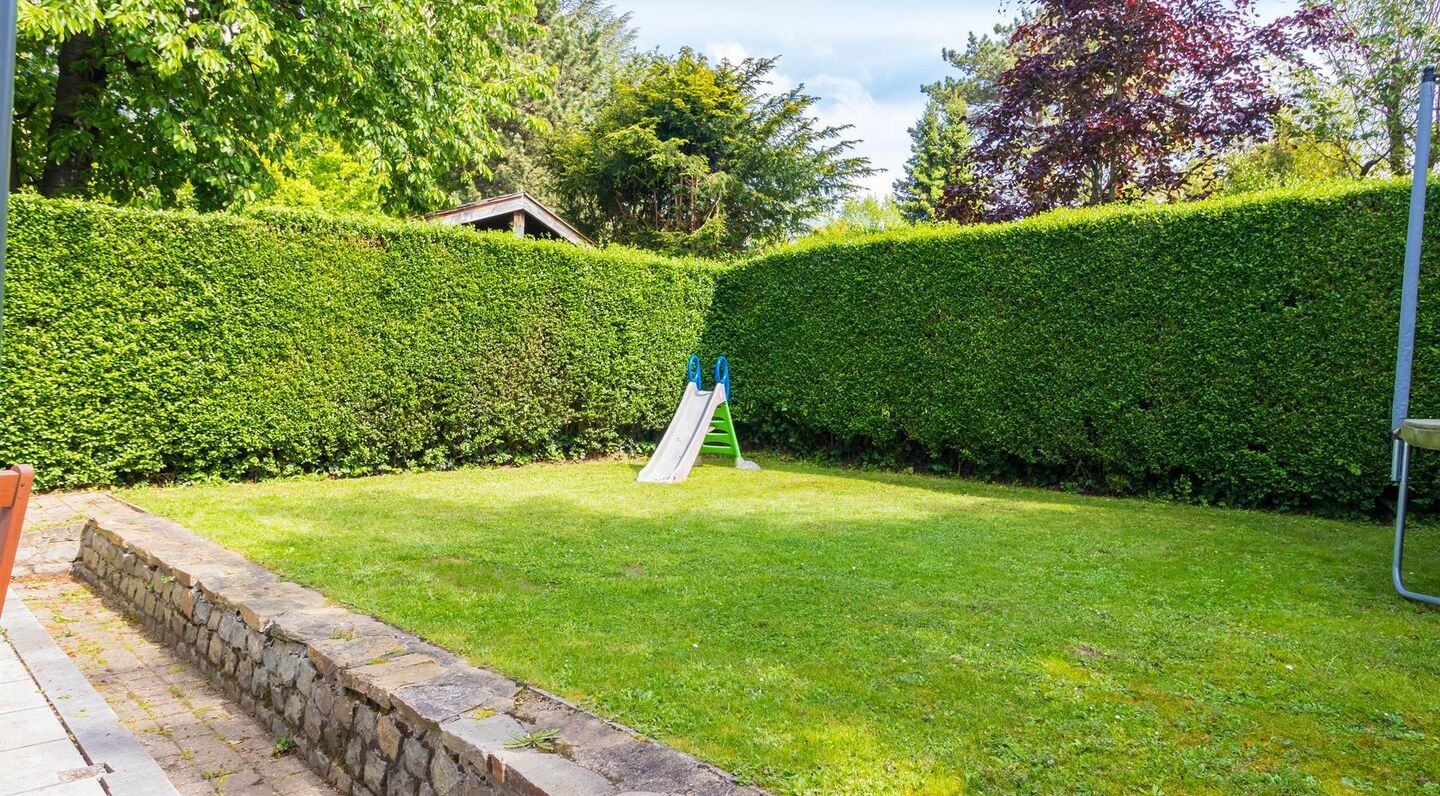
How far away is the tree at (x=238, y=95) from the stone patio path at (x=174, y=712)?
4.90 metres

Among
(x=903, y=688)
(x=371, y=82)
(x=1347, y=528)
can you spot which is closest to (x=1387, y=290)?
(x=1347, y=528)

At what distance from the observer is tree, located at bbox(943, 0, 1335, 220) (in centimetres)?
1074

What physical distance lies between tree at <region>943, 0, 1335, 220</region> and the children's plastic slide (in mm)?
5975

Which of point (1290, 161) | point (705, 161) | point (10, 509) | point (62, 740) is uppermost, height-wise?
point (1290, 161)

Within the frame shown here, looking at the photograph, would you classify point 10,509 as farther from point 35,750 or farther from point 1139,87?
point 1139,87

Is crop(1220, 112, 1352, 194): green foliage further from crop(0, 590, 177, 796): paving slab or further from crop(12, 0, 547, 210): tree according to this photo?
crop(0, 590, 177, 796): paving slab

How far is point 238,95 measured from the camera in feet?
27.3

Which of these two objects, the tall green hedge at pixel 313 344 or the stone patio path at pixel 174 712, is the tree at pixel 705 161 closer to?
the tall green hedge at pixel 313 344

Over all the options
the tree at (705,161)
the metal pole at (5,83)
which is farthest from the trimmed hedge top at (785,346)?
the tree at (705,161)

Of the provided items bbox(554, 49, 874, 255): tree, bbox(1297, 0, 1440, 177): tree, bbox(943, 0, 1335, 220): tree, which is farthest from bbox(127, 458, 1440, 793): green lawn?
bbox(554, 49, 874, 255): tree

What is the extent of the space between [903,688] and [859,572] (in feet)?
5.07

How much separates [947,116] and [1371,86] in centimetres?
1466

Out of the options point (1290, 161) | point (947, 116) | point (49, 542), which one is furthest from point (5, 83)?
point (947, 116)

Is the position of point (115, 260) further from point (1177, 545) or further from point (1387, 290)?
point (1387, 290)
